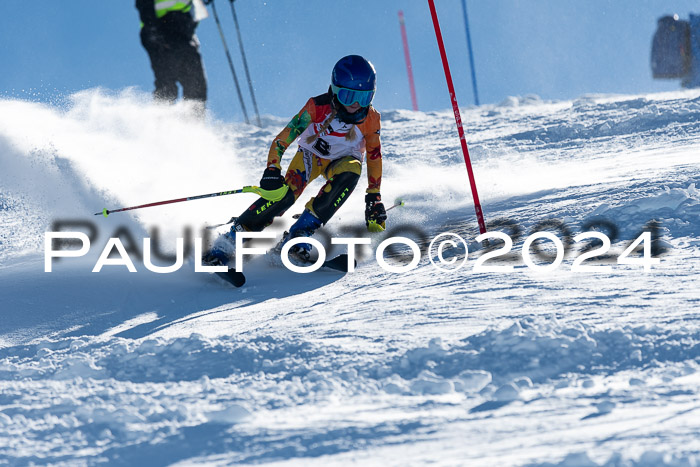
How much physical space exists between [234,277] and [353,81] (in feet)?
4.45

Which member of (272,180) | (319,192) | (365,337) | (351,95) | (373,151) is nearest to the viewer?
(365,337)

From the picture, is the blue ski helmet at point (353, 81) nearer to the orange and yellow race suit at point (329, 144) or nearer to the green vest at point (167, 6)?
the orange and yellow race suit at point (329, 144)

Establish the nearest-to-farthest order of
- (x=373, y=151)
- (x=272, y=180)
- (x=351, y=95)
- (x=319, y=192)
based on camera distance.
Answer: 1. (x=272, y=180)
2. (x=351, y=95)
3. (x=319, y=192)
4. (x=373, y=151)

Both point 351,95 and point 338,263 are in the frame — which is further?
point 351,95

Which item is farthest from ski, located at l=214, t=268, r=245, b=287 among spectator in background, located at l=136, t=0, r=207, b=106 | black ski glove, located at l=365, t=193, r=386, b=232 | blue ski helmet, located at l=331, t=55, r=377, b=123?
spectator in background, located at l=136, t=0, r=207, b=106

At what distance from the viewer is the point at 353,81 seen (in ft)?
15.0

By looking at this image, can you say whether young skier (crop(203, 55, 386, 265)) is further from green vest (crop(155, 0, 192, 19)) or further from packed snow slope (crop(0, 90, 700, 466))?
green vest (crop(155, 0, 192, 19))

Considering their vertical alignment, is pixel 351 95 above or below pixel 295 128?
above

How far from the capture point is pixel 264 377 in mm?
2604

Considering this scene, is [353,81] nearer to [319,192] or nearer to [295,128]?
[295,128]

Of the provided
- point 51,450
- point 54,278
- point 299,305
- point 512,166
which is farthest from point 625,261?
point 512,166

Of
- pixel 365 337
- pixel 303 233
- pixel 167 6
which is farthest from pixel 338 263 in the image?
pixel 167 6

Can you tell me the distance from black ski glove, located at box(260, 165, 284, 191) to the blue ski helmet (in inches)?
23.3

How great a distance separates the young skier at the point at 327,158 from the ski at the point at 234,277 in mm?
151
